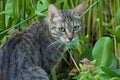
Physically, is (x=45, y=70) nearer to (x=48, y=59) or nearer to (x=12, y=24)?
(x=48, y=59)

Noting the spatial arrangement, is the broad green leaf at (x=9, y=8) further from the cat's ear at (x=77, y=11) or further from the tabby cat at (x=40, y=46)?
the cat's ear at (x=77, y=11)

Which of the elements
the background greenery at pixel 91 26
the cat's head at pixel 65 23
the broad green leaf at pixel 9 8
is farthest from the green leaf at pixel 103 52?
the broad green leaf at pixel 9 8

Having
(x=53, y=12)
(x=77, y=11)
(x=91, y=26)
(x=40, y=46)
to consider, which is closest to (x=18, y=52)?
(x=40, y=46)

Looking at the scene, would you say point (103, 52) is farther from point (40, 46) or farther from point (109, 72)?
point (40, 46)

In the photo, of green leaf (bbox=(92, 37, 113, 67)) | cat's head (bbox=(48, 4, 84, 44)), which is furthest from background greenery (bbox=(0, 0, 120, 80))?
cat's head (bbox=(48, 4, 84, 44))

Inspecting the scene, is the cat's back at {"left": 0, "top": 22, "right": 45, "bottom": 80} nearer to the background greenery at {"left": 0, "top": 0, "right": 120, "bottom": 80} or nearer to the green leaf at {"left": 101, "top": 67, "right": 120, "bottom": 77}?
the background greenery at {"left": 0, "top": 0, "right": 120, "bottom": 80}

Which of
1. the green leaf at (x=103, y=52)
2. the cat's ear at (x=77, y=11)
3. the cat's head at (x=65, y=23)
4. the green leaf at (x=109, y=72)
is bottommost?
the green leaf at (x=109, y=72)

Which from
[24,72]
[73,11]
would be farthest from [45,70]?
[73,11]
